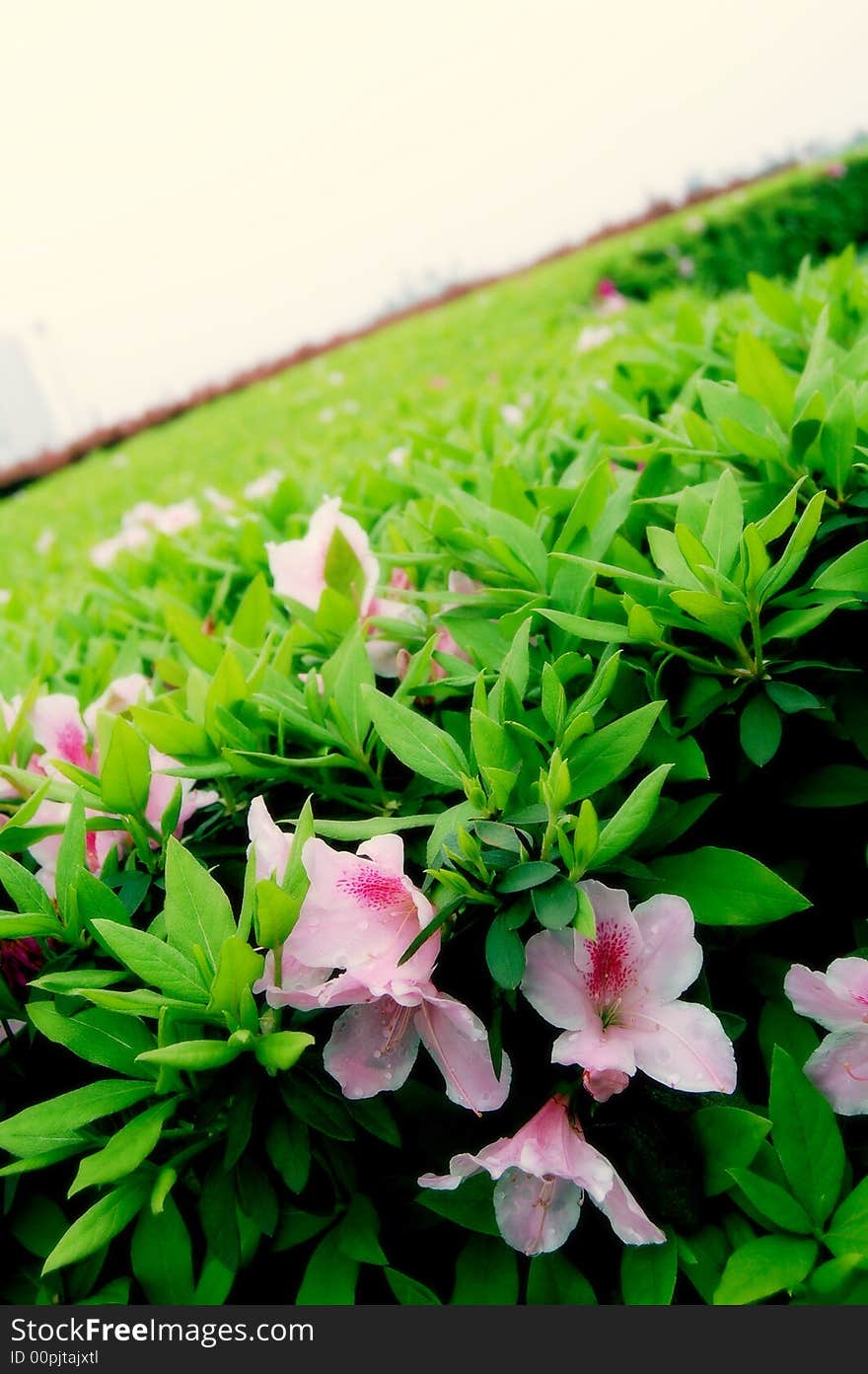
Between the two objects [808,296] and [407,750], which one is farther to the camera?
[808,296]

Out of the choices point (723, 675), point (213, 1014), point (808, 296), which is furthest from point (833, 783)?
point (808, 296)

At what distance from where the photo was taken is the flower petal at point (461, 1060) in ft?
2.50

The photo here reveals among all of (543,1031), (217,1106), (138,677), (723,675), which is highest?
(138,677)

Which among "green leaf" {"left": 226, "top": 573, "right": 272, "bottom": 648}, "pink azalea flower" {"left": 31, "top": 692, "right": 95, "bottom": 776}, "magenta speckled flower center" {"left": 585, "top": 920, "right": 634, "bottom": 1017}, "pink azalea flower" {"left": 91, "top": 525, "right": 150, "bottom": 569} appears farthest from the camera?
"pink azalea flower" {"left": 91, "top": 525, "right": 150, "bottom": 569}

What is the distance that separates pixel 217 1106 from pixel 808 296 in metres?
1.82

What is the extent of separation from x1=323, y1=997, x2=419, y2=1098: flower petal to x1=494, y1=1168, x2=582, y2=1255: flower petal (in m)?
0.13

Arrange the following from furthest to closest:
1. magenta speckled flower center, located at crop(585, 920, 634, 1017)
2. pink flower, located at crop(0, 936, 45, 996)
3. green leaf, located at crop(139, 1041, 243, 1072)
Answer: pink flower, located at crop(0, 936, 45, 996) → magenta speckled flower center, located at crop(585, 920, 634, 1017) → green leaf, located at crop(139, 1041, 243, 1072)

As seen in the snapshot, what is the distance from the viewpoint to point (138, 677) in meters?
1.18

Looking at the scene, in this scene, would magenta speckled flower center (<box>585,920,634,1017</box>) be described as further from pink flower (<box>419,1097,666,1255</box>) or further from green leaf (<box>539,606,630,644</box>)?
green leaf (<box>539,606,630,644</box>)

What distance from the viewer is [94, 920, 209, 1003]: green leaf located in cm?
76

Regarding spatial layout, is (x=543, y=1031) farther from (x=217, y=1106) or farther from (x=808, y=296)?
(x=808, y=296)

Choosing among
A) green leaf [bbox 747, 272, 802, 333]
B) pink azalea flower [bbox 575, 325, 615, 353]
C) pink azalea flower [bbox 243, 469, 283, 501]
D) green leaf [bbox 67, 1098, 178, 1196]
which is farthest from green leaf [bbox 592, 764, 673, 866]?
pink azalea flower [bbox 575, 325, 615, 353]

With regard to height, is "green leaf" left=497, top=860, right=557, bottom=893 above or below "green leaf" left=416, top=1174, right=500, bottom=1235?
above

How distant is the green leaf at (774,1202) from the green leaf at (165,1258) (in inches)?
19.5
